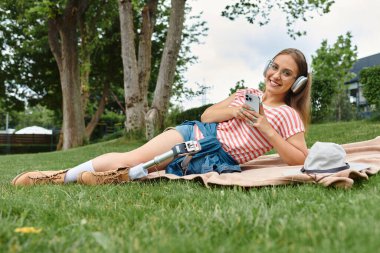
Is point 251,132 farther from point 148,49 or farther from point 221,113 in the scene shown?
point 148,49

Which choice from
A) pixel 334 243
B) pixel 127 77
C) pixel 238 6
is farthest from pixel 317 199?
pixel 238 6

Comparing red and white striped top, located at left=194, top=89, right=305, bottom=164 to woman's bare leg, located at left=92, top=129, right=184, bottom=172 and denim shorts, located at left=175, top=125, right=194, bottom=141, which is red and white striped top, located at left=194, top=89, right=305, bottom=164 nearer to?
denim shorts, located at left=175, top=125, right=194, bottom=141

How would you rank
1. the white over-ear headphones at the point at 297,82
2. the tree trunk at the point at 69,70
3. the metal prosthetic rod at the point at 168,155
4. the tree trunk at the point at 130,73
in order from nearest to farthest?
1. the metal prosthetic rod at the point at 168,155
2. the white over-ear headphones at the point at 297,82
3. the tree trunk at the point at 130,73
4. the tree trunk at the point at 69,70

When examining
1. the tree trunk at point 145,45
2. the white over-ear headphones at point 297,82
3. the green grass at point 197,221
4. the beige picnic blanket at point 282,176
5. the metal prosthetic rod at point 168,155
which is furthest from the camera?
the tree trunk at point 145,45

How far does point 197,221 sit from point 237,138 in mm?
1938

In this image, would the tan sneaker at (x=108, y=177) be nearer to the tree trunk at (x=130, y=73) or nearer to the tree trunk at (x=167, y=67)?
the tree trunk at (x=167, y=67)

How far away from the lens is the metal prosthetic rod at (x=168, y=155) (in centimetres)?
342

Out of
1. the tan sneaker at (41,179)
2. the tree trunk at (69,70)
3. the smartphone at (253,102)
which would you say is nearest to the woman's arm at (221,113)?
the smartphone at (253,102)

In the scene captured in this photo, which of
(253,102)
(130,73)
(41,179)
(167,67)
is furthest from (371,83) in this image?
(41,179)

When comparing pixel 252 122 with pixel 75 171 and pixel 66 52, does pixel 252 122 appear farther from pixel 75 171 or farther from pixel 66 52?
pixel 66 52

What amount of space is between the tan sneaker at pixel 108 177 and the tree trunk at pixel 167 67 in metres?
7.32

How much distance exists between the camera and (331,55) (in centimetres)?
2662

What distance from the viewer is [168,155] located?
3426 millimetres

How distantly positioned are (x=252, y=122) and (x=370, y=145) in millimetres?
1724
